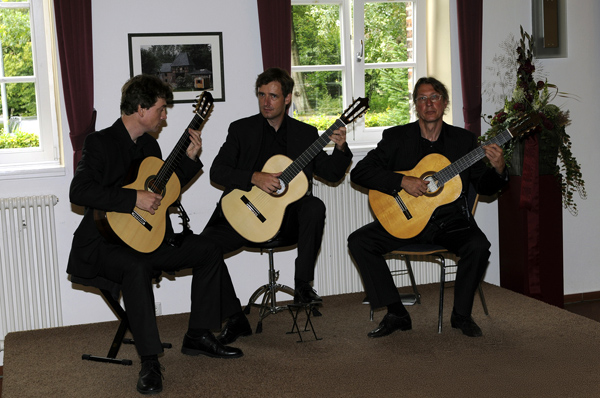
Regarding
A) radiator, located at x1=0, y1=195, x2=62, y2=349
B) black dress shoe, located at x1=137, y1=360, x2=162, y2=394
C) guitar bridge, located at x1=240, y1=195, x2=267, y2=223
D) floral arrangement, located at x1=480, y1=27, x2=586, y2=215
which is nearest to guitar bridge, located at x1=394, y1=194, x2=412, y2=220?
guitar bridge, located at x1=240, y1=195, x2=267, y2=223

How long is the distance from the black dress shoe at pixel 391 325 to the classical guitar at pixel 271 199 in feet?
2.54

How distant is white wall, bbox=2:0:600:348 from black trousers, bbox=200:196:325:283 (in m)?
0.65

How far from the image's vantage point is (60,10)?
3.97 m

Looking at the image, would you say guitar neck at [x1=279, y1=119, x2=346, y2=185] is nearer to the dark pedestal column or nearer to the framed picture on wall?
the framed picture on wall

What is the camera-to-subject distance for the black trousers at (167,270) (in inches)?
123

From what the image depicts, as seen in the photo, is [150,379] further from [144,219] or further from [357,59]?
[357,59]

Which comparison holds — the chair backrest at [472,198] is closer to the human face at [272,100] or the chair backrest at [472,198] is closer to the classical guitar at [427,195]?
the classical guitar at [427,195]

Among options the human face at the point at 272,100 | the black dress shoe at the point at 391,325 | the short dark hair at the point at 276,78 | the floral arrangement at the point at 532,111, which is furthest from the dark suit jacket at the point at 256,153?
the floral arrangement at the point at 532,111

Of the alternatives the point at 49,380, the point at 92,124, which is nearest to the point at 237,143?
the point at 92,124

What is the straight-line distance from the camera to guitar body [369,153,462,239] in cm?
374

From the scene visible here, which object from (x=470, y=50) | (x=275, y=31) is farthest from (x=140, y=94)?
(x=470, y=50)

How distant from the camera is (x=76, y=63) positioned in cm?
404

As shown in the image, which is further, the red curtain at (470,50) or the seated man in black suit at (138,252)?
the red curtain at (470,50)

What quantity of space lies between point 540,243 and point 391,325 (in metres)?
1.40
